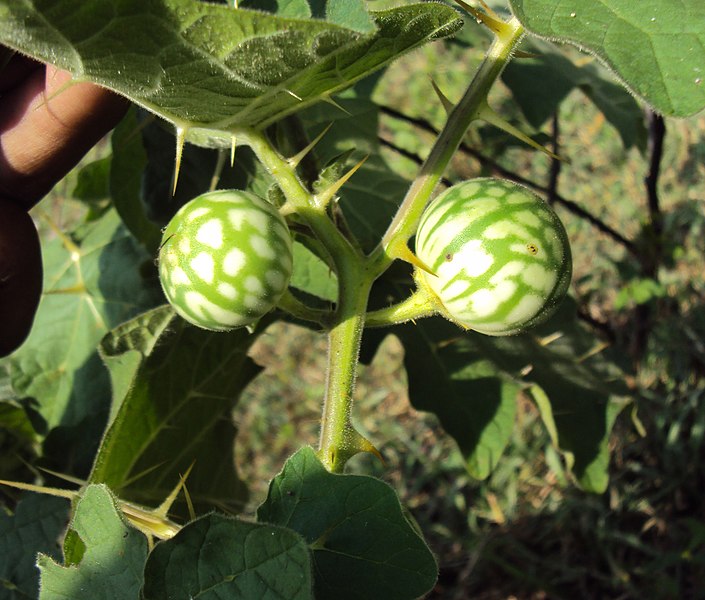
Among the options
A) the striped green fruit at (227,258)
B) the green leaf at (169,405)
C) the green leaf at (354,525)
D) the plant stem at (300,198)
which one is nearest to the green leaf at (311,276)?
the green leaf at (169,405)

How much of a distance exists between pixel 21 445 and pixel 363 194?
3.87 ft

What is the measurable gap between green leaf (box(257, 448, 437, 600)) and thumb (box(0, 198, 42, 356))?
81 centimetres

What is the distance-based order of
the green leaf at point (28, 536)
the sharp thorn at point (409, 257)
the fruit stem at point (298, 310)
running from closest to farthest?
1. the sharp thorn at point (409, 257)
2. the fruit stem at point (298, 310)
3. the green leaf at point (28, 536)

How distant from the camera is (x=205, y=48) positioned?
1.16 metres

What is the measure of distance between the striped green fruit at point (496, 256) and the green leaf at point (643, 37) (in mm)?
242

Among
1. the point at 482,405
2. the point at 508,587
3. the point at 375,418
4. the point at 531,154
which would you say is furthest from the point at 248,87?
the point at 531,154

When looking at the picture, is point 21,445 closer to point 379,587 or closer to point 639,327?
point 379,587

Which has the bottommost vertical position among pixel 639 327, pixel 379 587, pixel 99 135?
pixel 639 327

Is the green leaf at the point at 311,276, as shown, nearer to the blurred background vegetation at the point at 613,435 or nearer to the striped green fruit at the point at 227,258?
the striped green fruit at the point at 227,258

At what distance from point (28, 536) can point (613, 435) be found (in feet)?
6.59

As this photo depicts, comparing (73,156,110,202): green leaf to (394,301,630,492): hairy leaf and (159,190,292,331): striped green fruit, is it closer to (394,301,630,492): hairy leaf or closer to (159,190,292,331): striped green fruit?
(394,301,630,492): hairy leaf

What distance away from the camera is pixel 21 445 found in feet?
7.72

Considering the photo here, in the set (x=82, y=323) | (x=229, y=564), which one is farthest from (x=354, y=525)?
(x=82, y=323)

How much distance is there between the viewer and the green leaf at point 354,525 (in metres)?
1.27
